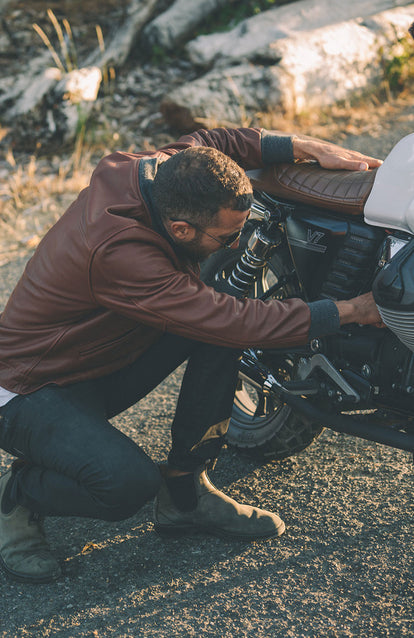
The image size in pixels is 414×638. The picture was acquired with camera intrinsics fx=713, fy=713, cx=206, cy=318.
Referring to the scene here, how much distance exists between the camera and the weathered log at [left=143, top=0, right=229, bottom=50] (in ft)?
27.1

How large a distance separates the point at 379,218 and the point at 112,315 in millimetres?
947

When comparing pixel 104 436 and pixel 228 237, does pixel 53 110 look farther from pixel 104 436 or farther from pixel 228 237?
pixel 104 436

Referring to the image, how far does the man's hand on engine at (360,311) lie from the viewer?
7.55 feet

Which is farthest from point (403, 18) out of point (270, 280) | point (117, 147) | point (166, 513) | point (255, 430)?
point (166, 513)

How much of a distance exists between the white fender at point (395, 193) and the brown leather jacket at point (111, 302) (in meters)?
0.38

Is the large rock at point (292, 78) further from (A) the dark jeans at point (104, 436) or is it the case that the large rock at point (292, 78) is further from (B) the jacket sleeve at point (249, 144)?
(A) the dark jeans at point (104, 436)

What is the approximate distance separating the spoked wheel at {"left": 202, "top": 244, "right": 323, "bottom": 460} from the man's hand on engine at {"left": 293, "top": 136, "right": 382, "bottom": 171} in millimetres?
419

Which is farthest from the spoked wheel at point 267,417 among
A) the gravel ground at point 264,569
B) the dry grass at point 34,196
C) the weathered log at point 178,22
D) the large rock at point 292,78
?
the weathered log at point 178,22

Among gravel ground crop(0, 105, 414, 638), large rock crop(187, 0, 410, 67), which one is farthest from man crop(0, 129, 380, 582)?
large rock crop(187, 0, 410, 67)

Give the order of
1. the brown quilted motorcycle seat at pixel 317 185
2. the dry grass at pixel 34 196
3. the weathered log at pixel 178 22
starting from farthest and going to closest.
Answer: the weathered log at pixel 178 22
the dry grass at pixel 34 196
the brown quilted motorcycle seat at pixel 317 185

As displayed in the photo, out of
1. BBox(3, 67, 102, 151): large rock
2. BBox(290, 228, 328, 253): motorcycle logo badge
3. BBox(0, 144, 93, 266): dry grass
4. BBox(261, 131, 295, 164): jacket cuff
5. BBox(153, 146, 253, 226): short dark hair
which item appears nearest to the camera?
BBox(153, 146, 253, 226): short dark hair

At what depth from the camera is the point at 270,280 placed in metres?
3.29

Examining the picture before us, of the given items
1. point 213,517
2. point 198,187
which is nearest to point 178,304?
point 198,187

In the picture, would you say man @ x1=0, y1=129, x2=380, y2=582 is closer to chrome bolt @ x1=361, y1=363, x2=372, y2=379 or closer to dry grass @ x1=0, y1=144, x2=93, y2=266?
chrome bolt @ x1=361, y1=363, x2=372, y2=379
